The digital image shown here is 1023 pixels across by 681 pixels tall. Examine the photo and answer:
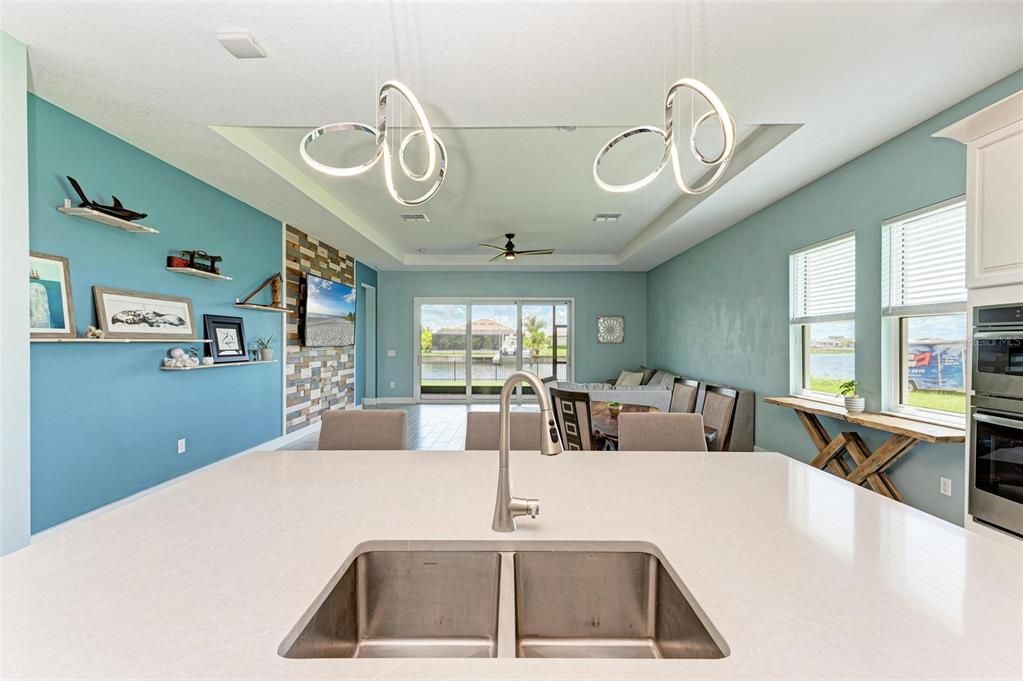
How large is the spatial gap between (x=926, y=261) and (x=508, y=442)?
131 inches

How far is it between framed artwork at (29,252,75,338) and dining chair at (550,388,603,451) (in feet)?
9.91

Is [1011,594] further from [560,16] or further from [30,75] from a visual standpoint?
[30,75]

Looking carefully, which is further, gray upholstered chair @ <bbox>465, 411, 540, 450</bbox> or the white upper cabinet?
gray upholstered chair @ <bbox>465, 411, 540, 450</bbox>

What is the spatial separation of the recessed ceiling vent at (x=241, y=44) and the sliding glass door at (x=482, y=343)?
6.86 m

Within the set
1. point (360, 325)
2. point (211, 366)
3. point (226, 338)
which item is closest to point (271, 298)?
point (226, 338)

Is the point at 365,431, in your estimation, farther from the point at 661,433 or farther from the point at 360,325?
the point at 360,325

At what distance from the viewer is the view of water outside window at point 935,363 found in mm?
2809

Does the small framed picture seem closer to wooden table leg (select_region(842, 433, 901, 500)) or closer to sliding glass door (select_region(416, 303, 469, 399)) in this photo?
sliding glass door (select_region(416, 303, 469, 399))

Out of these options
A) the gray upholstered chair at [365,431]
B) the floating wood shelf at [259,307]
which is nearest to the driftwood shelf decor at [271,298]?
the floating wood shelf at [259,307]

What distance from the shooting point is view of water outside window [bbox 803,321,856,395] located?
3713 mm

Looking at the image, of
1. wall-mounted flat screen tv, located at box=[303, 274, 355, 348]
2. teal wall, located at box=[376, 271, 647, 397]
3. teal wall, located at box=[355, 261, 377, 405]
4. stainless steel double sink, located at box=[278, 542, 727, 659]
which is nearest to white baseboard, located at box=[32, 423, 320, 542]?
wall-mounted flat screen tv, located at box=[303, 274, 355, 348]

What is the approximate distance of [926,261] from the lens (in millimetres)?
2969

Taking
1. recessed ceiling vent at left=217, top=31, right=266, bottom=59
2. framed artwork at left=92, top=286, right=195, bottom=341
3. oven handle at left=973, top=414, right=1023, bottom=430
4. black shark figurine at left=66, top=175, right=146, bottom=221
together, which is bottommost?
oven handle at left=973, top=414, right=1023, bottom=430

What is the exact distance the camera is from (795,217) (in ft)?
13.9
